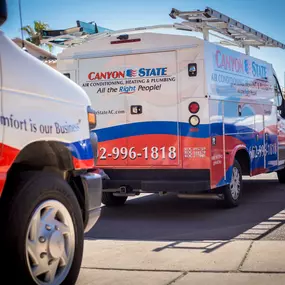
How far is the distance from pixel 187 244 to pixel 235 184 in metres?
3.15

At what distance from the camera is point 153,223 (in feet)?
28.8

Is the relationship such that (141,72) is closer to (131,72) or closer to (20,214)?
(131,72)

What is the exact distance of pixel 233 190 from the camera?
9922mm

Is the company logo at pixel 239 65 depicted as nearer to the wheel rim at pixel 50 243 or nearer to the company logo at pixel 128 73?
the company logo at pixel 128 73

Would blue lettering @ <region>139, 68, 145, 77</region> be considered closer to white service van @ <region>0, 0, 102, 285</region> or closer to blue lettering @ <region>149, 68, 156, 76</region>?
blue lettering @ <region>149, 68, 156, 76</region>

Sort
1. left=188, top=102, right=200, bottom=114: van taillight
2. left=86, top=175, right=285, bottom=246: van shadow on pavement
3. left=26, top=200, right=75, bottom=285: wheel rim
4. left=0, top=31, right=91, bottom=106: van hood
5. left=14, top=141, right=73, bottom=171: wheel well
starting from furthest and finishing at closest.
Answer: left=188, top=102, right=200, bottom=114: van taillight → left=86, top=175, right=285, bottom=246: van shadow on pavement → left=14, top=141, right=73, bottom=171: wheel well → left=26, top=200, right=75, bottom=285: wheel rim → left=0, top=31, right=91, bottom=106: van hood

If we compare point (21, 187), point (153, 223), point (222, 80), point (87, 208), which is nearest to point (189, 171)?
point (153, 223)

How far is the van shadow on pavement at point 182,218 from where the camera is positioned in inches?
306

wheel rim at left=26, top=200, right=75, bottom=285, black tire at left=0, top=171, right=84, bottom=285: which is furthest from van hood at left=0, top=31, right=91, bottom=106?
wheel rim at left=26, top=200, right=75, bottom=285

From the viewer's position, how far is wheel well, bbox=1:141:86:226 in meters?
4.34

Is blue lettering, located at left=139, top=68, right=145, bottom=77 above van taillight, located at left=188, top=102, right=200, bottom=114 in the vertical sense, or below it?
above

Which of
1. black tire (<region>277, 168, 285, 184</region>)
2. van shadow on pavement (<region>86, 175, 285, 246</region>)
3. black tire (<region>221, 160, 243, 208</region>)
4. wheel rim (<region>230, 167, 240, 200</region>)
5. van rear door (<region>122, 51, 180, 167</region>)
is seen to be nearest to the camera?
van shadow on pavement (<region>86, 175, 285, 246</region>)

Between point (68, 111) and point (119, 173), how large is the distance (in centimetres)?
481

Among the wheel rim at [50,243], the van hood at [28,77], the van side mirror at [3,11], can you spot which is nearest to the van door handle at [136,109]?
the van hood at [28,77]
